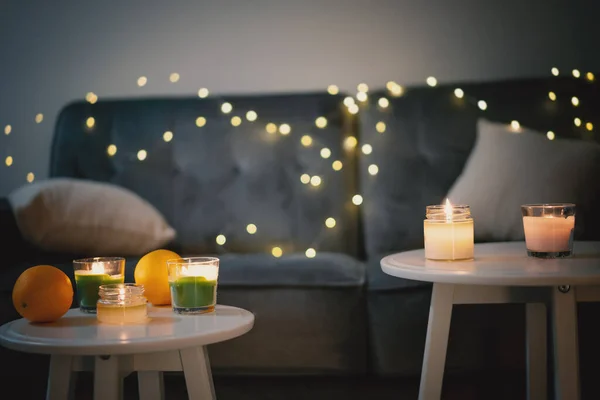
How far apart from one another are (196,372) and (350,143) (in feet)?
4.13

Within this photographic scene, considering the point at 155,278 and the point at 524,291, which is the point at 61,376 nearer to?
the point at 155,278

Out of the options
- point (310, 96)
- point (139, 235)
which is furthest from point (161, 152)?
point (310, 96)

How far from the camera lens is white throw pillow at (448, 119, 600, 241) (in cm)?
191

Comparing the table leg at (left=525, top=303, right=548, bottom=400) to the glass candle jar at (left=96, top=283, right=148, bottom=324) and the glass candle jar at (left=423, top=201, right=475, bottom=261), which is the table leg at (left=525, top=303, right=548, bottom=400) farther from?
the glass candle jar at (left=96, top=283, right=148, bottom=324)

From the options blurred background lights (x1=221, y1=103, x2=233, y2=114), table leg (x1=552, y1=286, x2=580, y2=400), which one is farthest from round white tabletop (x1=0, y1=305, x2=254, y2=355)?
blurred background lights (x1=221, y1=103, x2=233, y2=114)

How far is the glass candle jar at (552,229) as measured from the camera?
4.02 feet

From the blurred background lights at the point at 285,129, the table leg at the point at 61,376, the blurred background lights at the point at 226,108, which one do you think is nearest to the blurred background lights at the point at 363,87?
the blurred background lights at the point at 285,129

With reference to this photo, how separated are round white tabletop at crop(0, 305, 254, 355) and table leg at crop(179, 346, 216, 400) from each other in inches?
1.6

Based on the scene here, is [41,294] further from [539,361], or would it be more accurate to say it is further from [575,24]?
[575,24]

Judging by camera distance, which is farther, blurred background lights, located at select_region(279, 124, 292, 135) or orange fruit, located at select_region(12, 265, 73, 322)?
blurred background lights, located at select_region(279, 124, 292, 135)

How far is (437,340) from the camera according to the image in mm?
1270

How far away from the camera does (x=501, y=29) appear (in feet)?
7.75

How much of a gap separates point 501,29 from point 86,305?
5.61 feet

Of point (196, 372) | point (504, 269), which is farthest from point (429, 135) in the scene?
point (196, 372)
